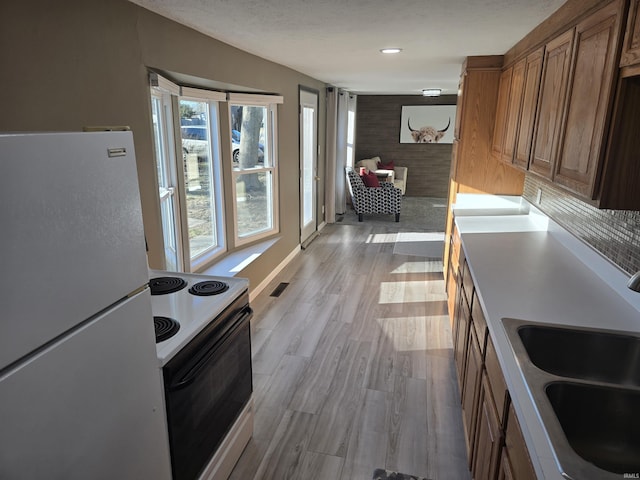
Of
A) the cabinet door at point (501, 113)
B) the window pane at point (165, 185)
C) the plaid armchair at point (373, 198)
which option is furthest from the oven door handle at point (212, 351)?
the plaid armchair at point (373, 198)

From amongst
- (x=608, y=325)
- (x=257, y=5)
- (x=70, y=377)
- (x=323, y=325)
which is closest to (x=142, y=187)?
(x=257, y=5)

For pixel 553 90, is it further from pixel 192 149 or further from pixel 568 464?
pixel 192 149

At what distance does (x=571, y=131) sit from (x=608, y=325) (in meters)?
0.80

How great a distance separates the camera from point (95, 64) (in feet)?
6.06

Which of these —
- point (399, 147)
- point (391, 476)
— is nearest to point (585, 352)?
point (391, 476)

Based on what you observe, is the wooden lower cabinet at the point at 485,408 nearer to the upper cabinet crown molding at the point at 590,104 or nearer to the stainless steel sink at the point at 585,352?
the stainless steel sink at the point at 585,352

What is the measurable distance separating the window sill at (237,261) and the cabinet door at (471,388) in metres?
1.98

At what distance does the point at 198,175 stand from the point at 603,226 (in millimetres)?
2833

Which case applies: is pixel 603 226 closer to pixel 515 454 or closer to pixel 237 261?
pixel 515 454

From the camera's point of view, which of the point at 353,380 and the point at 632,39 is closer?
the point at 632,39

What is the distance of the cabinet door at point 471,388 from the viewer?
1.92 m

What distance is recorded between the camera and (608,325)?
1.67 meters

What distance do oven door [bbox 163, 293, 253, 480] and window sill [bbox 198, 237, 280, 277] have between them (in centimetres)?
144

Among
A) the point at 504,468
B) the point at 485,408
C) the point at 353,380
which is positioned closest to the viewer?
the point at 504,468
